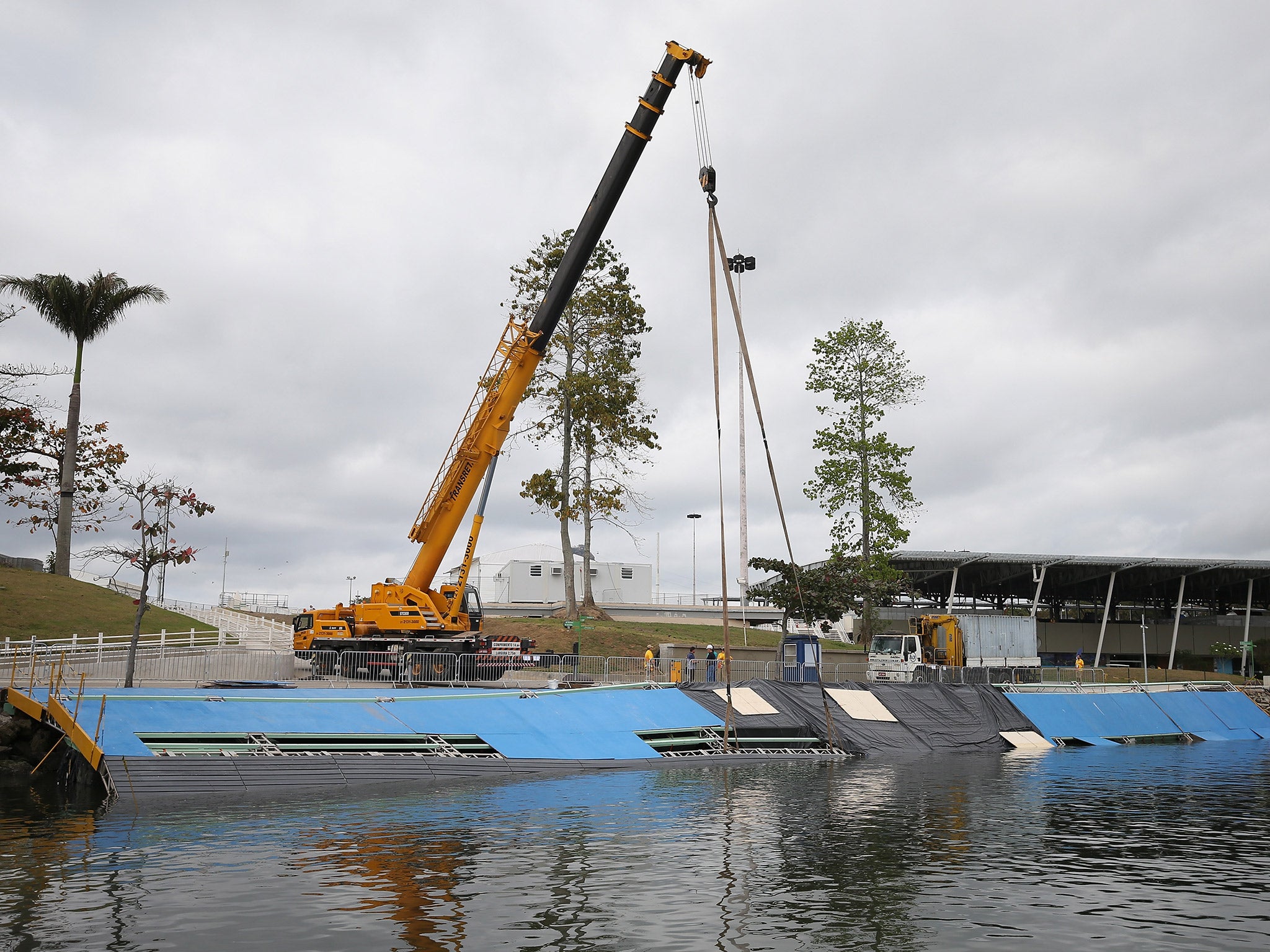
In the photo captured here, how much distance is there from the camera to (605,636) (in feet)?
173

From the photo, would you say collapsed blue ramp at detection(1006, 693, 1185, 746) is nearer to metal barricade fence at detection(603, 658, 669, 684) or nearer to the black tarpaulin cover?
the black tarpaulin cover

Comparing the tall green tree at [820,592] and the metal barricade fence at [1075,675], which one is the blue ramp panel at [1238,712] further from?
the tall green tree at [820,592]

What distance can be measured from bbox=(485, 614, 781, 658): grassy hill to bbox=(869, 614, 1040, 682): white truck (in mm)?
7282

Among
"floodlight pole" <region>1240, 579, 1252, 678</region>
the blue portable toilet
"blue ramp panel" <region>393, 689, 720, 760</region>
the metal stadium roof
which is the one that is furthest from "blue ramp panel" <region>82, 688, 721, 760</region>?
"floodlight pole" <region>1240, 579, 1252, 678</region>

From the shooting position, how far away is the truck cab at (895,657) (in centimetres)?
4515

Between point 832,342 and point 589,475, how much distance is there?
1707 cm

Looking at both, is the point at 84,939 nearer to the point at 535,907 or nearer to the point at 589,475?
the point at 535,907

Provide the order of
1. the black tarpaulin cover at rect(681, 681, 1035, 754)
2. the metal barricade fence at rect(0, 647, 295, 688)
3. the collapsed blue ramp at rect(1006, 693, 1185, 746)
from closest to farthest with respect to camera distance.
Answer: the metal barricade fence at rect(0, 647, 295, 688), the black tarpaulin cover at rect(681, 681, 1035, 754), the collapsed blue ramp at rect(1006, 693, 1185, 746)

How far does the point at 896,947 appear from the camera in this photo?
1102cm

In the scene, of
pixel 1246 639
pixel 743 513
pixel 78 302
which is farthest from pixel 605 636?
pixel 1246 639

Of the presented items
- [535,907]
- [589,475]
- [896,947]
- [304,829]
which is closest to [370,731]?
[304,829]

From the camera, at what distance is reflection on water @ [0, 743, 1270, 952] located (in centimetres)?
1144

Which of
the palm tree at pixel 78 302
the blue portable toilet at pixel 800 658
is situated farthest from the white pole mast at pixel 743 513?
the palm tree at pixel 78 302

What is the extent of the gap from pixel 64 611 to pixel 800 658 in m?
33.2
